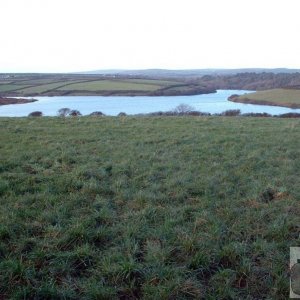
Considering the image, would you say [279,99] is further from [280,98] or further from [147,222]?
[147,222]

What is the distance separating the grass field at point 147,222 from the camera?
13.4 feet

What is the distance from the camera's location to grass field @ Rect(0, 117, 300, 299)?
4.09 m

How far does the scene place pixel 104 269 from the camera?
13.9ft

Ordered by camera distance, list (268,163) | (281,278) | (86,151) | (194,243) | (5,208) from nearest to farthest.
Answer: (281,278) → (194,243) → (5,208) → (268,163) → (86,151)

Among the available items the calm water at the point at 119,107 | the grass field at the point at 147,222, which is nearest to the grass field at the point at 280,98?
the calm water at the point at 119,107

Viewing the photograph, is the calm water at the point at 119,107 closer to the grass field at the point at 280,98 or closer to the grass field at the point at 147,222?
the grass field at the point at 280,98

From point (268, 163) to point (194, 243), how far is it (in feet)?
15.4

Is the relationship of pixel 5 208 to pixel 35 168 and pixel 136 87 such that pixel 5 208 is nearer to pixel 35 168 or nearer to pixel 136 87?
pixel 35 168

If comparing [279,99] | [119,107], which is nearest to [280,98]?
[279,99]

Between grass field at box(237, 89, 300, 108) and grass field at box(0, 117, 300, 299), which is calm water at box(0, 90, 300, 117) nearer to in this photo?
grass field at box(237, 89, 300, 108)

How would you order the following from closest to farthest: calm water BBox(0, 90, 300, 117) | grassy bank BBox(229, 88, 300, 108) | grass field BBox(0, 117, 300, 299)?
grass field BBox(0, 117, 300, 299) → calm water BBox(0, 90, 300, 117) → grassy bank BBox(229, 88, 300, 108)

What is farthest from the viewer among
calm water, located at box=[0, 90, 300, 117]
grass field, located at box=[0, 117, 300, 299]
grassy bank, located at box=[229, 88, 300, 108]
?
grassy bank, located at box=[229, 88, 300, 108]

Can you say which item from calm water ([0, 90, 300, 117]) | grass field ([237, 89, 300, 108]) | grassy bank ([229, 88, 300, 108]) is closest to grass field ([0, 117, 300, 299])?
calm water ([0, 90, 300, 117])

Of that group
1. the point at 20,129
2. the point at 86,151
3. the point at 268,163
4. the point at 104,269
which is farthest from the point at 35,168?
the point at 20,129
